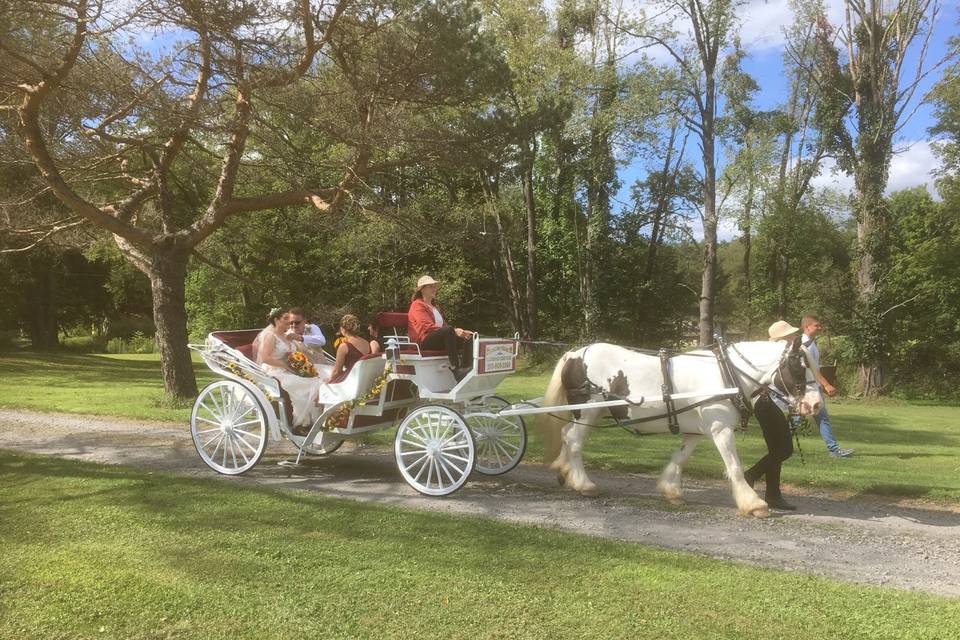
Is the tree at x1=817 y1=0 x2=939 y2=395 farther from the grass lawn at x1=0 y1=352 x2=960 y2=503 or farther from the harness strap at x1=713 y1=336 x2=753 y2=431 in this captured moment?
the harness strap at x1=713 y1=336 x2=753 y2=431

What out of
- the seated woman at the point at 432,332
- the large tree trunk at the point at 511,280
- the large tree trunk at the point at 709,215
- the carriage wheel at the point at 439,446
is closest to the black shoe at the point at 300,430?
the carriage wheel at the point at 439,446

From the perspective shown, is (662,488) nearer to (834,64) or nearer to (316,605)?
(316,605)

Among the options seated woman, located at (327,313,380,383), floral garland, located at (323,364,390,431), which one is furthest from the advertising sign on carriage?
seated woman, located at (327,313,380,383)

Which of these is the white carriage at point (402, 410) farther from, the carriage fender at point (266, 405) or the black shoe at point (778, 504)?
the black shoe at point (778, 504)

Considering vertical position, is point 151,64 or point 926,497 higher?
point 151,64

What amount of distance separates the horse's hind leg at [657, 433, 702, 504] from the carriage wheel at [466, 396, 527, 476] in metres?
1.57

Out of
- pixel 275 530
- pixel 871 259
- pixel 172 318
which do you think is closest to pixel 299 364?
pixel 275 530

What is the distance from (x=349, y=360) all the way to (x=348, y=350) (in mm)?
118

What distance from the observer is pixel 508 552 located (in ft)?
15.3

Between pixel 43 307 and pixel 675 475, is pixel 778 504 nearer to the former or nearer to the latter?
pixel 675 475

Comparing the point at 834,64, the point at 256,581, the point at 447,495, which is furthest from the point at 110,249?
the point at 834,64

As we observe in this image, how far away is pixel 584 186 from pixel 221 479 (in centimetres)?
2662

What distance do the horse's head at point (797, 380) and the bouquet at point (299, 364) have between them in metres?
4.86

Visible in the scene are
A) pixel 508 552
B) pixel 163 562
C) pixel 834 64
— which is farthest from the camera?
pixel 834 64
